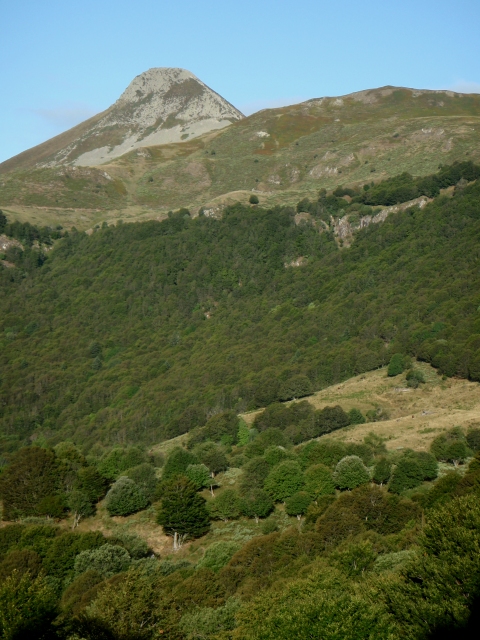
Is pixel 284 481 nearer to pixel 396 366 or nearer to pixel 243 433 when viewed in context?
pixel 243 433

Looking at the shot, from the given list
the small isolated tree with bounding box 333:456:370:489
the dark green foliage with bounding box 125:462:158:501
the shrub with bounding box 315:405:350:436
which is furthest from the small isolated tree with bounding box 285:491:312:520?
the shrub with bounding box 315:405:350:436

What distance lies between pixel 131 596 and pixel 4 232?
151 meters

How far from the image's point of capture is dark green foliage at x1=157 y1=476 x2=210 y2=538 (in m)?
52.1

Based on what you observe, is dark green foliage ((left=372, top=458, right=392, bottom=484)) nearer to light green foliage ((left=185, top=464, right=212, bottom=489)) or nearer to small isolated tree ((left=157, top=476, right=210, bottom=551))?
small isolated tree ((left=157, top=476, right=210, bottom=551))

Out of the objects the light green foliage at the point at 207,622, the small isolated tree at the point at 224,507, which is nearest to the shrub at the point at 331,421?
the small isolated tree at the point at 224,507

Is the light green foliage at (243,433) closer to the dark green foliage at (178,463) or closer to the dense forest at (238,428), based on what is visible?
A: the dense forest at (238,428)

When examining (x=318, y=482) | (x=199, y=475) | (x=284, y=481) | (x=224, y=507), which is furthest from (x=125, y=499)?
(x=318, y=482)

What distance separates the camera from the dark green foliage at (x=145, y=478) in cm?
5992

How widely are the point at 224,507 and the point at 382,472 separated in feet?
44.2

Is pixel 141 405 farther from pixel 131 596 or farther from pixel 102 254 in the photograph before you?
pixel 131 596

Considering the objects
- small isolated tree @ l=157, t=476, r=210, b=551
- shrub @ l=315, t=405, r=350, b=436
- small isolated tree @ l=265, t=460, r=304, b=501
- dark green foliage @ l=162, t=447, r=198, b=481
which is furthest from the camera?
shrub @ l=315, t=405, r=350, b=436

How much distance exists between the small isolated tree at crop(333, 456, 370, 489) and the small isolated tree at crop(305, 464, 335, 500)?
0.70m

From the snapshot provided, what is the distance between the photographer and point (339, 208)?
15200 cm

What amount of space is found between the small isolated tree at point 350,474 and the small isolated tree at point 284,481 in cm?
323
